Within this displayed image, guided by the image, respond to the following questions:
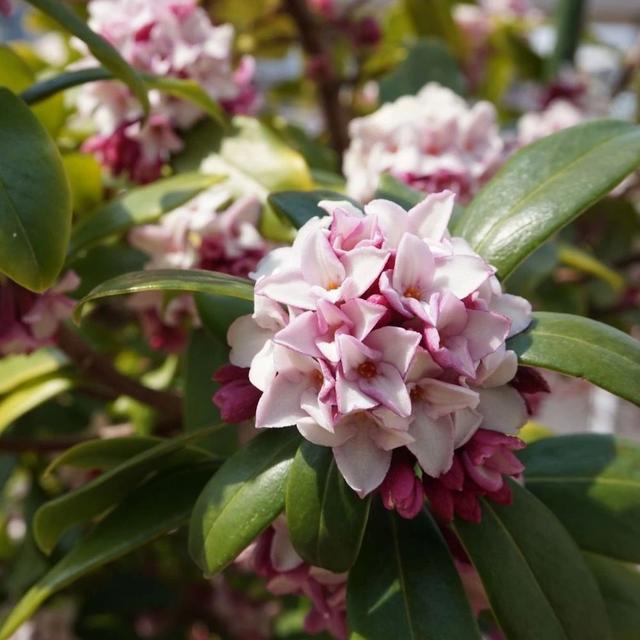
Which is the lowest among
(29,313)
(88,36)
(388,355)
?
(29,313)

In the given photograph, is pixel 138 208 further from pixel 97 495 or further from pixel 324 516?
pixel 324 516

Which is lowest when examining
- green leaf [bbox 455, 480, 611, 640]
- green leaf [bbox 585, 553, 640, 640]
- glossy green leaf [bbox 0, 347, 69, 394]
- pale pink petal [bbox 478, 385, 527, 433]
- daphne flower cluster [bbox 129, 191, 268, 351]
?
green leaf [bbox 585, 553, 640, 640]

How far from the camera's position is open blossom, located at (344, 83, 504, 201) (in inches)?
38.1

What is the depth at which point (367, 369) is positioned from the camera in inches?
20.6

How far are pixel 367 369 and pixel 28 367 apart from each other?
0.61 metres

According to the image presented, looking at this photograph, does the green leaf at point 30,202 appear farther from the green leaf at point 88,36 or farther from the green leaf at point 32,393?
the green leaf at point 32,393

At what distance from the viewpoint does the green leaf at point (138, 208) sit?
2.67 feet

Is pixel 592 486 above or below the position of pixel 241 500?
below

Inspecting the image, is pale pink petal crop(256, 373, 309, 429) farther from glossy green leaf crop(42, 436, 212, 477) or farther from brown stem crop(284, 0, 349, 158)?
brown stem crop(284, 0, 349, 158)

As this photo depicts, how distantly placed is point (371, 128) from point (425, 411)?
0.56 metres

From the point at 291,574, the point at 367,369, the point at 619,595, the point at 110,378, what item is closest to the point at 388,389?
the point at 367,369

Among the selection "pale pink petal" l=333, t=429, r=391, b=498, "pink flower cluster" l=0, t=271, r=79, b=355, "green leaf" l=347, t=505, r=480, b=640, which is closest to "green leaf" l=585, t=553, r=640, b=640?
"green leaf" l=347, t=505, r=480, b=640

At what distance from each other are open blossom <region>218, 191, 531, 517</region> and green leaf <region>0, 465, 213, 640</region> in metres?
0.17

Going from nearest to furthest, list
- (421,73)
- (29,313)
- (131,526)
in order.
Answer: (131,526), (29,313), (421,73)
